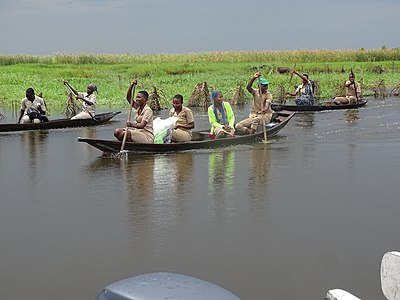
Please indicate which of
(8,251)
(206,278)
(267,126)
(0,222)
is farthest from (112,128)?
(206,278)

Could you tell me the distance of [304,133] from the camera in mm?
16438

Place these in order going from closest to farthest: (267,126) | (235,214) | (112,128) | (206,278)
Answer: (206,278) < (235,214) < (267,126) < (112,128)

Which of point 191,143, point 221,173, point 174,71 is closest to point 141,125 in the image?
point 191,143

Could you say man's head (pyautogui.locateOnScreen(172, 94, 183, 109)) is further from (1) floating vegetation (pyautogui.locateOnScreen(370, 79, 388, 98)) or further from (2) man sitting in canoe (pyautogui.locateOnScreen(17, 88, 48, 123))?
(1) floating vegetation (pyautogui.locateOnScreen(370, 79, 388, 98))

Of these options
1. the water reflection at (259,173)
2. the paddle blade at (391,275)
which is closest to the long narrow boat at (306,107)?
the water reflection at (259,173)

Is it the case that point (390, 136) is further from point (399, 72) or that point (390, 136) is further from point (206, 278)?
point (399, 72)

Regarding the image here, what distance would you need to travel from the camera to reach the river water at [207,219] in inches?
240

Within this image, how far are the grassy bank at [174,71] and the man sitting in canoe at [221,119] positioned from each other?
11.6 m

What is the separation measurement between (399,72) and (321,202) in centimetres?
3793

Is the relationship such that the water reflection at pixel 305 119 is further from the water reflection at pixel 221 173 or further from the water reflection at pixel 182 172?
the water reflection at pixel 182 172

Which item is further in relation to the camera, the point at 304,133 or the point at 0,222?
the point at 304,133

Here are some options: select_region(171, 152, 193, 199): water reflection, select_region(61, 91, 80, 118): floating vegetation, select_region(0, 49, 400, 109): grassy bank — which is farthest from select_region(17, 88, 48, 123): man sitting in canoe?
select_region(0, 49, 400, 109): grassy bank

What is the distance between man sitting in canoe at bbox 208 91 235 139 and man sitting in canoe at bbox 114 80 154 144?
4.86ft

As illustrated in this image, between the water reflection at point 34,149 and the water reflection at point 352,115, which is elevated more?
the water reflection at point 352,115
